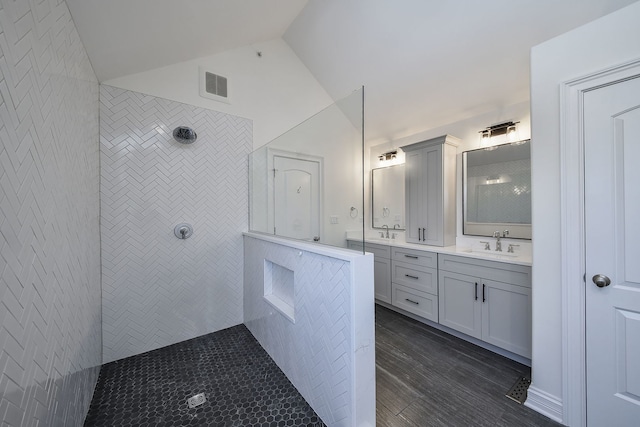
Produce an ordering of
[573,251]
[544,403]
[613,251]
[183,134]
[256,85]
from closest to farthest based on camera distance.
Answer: [613,251]
[573,251]
[544,403]
[183,134]
[256,85]

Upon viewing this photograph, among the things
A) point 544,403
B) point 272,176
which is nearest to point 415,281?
point 544,403

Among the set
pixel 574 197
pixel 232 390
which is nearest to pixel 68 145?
pixel 232 390

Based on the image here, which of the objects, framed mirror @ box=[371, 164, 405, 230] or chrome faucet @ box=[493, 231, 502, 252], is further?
framed mirror @ box=[371, 164, 405, 230]

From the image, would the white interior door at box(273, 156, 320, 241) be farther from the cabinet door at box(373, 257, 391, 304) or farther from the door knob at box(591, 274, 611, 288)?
the door knob at box(591, 274, 611, 288)

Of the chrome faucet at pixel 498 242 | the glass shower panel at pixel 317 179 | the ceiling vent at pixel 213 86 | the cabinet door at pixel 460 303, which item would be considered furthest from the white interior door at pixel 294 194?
the chrome faucet at pixel 498 242

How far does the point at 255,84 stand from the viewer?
9.49 feet

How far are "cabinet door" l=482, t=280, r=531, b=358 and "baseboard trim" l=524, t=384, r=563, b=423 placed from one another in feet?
1.51

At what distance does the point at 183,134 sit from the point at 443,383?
309 cm

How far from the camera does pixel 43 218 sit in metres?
1.02

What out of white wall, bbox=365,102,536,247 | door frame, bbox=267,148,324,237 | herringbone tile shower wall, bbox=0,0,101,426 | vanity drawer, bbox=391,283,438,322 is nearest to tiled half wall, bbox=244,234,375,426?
door frame, bbox=267,148,324,237

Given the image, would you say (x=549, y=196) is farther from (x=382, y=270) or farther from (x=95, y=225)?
(x=95, y=225)

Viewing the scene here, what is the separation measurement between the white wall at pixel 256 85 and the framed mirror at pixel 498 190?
2.24 m

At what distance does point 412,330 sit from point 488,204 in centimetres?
161

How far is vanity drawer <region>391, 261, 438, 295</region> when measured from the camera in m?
2.60
